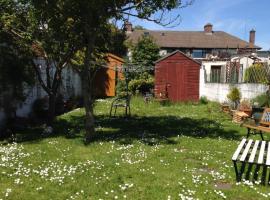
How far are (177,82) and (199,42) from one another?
94.6 ft

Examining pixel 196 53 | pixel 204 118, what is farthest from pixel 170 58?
pixel 196 53

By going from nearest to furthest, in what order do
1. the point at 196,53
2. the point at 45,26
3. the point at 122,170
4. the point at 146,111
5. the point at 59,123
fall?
the point at 122,170 < the point at 45,26 < the point at 59,123 < the point at 146,111 < the point at 196,53

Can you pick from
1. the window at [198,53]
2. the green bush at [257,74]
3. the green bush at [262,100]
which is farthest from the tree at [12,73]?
the window at [198,53]

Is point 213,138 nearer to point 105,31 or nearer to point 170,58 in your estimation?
point 105,31

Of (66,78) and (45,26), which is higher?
(45,26)

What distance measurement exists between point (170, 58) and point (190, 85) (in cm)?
253

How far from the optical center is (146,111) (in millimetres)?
21734

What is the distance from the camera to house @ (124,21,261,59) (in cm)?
5419

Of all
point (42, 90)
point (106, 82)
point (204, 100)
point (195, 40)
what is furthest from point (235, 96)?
point (195, 40)

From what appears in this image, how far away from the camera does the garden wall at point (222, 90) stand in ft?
65.4

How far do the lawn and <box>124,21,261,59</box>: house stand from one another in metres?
Result: 38.9

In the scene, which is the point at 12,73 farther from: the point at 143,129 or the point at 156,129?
the point at 156,129

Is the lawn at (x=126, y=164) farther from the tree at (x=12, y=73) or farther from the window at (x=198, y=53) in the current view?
the window at (x=198, y=53)

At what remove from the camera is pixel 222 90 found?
2466cm
